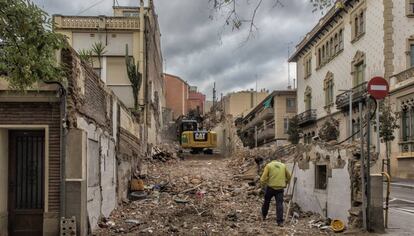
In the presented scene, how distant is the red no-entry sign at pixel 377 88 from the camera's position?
11.0 m

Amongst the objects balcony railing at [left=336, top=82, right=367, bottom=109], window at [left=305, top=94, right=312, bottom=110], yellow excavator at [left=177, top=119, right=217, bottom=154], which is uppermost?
window at [left=305, top=94, right=312, bottom=110]

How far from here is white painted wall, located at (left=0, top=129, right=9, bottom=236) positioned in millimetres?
11266

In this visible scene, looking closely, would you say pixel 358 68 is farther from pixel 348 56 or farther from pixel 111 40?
pixel 111 40

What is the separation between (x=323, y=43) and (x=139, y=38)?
30.9 meters

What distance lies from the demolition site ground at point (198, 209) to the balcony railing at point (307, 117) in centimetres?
3267

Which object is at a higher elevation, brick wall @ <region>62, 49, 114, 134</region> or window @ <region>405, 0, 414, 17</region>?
window @ <region>405, 0, 414, 17</region>

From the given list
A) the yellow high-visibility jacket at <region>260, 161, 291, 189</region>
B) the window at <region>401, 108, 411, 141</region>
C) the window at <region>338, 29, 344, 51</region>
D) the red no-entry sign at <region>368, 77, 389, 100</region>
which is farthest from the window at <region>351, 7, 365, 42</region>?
the red no-entry sign at <region>368, 77, 389, 100</region>

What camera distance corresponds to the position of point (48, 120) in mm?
11242

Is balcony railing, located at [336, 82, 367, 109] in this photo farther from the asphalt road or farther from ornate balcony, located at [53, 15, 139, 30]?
the asphalt road

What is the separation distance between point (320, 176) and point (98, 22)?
19928mm

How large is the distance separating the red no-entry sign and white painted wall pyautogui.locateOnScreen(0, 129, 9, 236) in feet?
25.8

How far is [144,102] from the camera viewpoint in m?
29.4

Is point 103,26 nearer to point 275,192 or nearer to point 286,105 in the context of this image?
point 275,192

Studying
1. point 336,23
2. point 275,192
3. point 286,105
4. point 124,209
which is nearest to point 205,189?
point 124,209
